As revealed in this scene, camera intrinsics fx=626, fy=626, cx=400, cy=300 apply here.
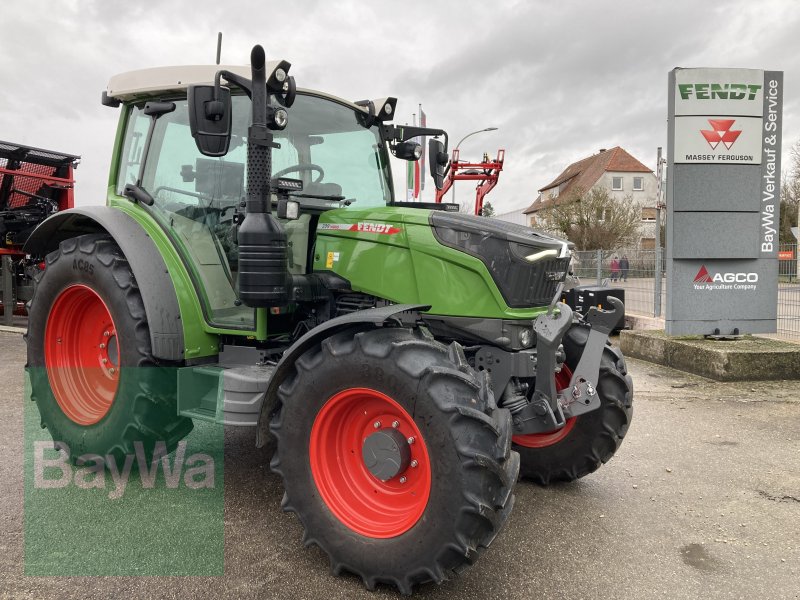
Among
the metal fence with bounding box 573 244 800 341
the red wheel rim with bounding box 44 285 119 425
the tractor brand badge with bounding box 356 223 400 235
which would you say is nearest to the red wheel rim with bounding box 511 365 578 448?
the tractor brand badge with bounding box 356 223 400 235

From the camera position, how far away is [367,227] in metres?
3.32

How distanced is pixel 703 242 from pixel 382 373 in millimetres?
6785

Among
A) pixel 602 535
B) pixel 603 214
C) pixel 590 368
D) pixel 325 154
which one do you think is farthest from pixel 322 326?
pixel 603 214

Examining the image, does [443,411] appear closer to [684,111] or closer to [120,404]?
[120,404]

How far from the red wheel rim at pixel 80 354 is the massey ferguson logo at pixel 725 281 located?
7.05 metres

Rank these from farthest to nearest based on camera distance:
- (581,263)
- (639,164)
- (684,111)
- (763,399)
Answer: (639,164)
(581,263)
(684,111)
(763,399)

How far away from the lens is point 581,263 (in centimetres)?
1309

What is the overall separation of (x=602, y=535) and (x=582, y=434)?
69 centimetres

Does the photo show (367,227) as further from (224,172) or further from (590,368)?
(590,368)

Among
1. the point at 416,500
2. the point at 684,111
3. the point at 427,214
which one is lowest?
the point at 416,500

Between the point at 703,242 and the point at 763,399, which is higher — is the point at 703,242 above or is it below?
above

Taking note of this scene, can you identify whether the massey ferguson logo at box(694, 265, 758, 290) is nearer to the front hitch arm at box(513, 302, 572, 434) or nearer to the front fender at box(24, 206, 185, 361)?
the front hitch arm at box(513, 302, 572, 434)

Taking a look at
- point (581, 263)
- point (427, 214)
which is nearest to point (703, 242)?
point (581, 263)

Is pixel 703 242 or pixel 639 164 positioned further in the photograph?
pixel 639 164
